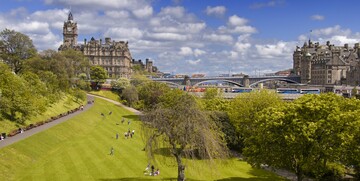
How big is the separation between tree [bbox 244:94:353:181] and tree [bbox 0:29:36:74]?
69811 millimetres

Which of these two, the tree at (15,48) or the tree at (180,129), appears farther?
the tree at (15,48)

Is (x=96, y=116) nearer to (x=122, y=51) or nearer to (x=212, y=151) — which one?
(x=212, y=151)

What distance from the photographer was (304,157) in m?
34.5

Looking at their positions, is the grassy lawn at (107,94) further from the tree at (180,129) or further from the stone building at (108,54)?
the tree at (180,129)

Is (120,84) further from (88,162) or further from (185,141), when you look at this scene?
(185,141)

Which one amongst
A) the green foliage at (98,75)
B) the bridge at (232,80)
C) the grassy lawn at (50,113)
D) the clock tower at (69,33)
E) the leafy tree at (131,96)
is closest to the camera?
the grassy lawn at (50,113)

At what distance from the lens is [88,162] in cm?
4191

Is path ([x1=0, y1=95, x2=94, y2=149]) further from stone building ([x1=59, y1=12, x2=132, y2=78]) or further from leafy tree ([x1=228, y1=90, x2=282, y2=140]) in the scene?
stone building ([x1=59, y1=12, x2=132, y2=78])

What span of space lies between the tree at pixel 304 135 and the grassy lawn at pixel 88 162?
451 centimetres

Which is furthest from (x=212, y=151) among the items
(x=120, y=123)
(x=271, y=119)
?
(x=120, y=123)

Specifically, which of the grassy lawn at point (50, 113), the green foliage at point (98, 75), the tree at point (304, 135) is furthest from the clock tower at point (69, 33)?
the tree at point (304, 135)

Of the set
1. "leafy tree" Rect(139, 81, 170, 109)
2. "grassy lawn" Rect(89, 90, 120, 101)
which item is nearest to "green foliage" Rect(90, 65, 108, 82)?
"grassy lawn" Rect(89, 90, 120, 101)

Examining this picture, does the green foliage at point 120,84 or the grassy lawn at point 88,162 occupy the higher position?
the green foliage at point 120,84

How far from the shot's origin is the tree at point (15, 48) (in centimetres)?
8894
